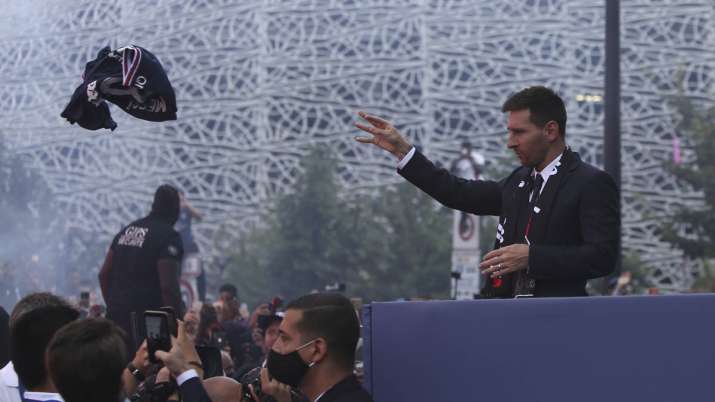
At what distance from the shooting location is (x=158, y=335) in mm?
3805

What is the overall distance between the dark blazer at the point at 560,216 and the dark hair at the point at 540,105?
14 centimetres

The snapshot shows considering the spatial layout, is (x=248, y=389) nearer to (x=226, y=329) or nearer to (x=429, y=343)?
(x=429, y=343)

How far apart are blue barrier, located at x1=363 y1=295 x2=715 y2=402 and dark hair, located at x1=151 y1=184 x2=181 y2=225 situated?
3.89m

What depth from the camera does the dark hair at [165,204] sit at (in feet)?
26.3

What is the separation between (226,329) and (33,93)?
40980 millimetres

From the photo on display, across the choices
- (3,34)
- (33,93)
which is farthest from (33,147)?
(3,34)

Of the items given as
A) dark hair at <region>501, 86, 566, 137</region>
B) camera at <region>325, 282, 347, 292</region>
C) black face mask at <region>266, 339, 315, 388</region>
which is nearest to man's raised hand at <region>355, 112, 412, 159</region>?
dark hair at <region>501, 86, 566, 137</region>

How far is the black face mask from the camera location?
413 cm

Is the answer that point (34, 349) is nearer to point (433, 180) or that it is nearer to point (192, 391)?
point (192, 391)

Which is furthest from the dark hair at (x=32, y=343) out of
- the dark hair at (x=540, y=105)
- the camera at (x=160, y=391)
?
the dark hair at (x=540, y=105)

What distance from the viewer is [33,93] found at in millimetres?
51312

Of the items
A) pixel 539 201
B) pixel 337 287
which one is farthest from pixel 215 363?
pixel 337 287

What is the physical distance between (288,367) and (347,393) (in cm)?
21

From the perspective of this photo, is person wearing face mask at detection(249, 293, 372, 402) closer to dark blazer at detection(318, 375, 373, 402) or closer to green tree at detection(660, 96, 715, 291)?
dark blazer at detection(318, 375, 373, 402)
